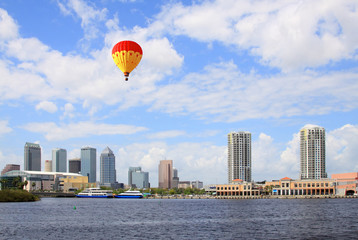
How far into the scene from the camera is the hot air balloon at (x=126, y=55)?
102 meters

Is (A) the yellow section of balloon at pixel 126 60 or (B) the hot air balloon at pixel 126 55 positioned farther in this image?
Answer: (A) the yellow section of balloon at pixel 126 60

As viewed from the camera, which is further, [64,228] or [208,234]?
[64,228]

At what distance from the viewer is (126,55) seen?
10169 cm

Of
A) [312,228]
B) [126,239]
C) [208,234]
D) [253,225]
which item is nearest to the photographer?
[126,239]

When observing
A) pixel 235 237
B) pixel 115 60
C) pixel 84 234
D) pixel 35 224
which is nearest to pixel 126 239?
pixel 84 234

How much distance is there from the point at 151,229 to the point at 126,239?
16.0m

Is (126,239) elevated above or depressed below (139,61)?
below

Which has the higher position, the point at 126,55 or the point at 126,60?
the point at 126,55

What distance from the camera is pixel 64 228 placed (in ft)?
320

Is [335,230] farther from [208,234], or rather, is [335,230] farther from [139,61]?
[139,61]

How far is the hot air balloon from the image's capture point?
333 ft

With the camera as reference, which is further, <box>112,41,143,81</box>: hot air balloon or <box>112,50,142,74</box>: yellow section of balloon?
<box>112,50,142,74</box>: yellow section of balloon

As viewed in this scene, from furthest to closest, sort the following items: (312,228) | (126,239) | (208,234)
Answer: (312,228)
(208,234)
(126,239)

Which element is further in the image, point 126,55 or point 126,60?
point 126,60
